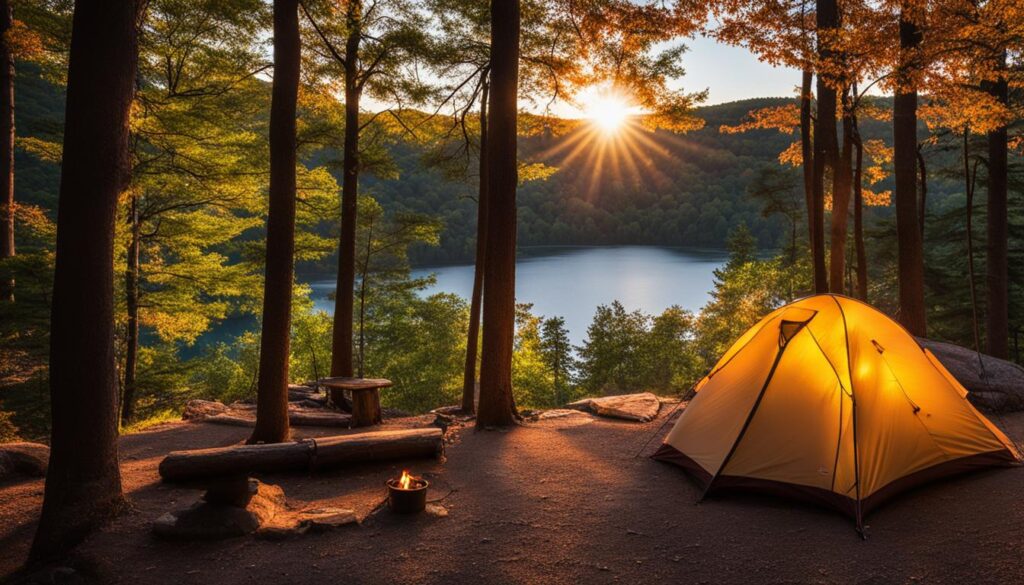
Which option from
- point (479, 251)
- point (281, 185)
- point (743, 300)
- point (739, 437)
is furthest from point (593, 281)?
point (739, 437)

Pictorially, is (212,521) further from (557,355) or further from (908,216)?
(557,355)

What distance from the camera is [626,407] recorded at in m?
9.74

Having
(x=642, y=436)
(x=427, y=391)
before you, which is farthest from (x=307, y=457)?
(x=427, y=391)

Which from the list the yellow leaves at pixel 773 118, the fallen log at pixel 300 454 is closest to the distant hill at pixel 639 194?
the yellow leaves at pixel 773 118

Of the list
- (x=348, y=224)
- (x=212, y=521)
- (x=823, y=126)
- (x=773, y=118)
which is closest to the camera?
(x=212, y=521)

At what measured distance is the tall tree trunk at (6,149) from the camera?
445 inches

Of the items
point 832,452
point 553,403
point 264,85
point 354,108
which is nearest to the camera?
point 832,452

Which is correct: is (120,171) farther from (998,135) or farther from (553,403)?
(553,403)

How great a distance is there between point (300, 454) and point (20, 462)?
9.24 feet

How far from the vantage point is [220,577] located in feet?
12.6

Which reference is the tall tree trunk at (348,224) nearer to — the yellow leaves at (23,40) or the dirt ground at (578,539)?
the dirt ground at (578,539)

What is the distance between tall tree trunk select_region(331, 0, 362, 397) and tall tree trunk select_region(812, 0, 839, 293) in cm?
832

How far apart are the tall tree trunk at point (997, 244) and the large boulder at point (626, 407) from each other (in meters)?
8.54

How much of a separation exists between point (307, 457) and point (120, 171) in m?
3.39
